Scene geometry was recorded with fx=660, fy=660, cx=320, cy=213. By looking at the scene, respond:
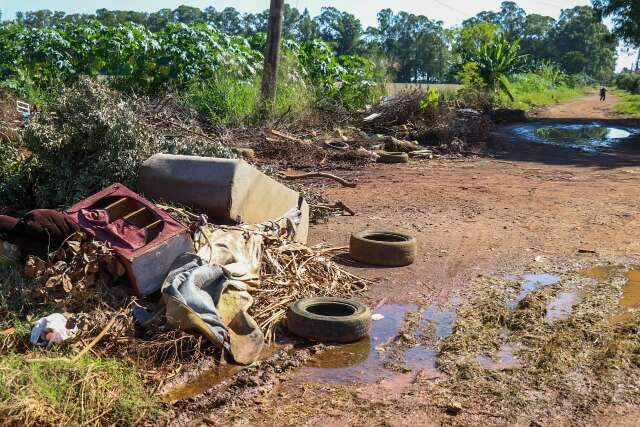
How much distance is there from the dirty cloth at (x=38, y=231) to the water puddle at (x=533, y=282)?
4093 millimetres

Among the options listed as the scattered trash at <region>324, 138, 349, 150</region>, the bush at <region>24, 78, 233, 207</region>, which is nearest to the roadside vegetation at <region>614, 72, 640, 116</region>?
the scattered trash at <region>324, 138, 349, 150</region>

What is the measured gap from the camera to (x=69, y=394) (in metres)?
3.86

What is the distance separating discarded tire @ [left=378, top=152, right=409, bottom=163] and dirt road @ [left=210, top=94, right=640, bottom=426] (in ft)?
1.23

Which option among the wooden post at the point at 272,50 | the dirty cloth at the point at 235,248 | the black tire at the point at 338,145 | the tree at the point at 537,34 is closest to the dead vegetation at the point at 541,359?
the dirty cloth at the point at 235,248

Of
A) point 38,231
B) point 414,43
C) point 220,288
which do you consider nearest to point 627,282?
point 220,288

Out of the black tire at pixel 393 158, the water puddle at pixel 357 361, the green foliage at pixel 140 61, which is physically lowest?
the water puddle at pixel 357 361

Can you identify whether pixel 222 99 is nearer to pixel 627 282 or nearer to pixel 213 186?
pixel 213 186

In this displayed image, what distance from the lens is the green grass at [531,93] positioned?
37750mm

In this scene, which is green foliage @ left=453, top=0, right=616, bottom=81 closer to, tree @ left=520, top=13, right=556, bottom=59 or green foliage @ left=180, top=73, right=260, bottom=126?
tree @ left=520, top=13, right=556, bottom=59

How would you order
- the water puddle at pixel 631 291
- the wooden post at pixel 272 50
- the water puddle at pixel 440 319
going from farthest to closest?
the wooden post at pixel 272 50
the water puddle at pixel 631 291
the water puddle at pixel 440 319

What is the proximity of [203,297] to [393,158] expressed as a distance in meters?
11.0

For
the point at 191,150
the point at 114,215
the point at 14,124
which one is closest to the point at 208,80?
the point at 14,124

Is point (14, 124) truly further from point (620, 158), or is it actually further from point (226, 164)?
point (620, 158)

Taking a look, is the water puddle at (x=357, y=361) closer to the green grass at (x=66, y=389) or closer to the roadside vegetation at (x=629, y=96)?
the green grass at (x=66, y=389)
